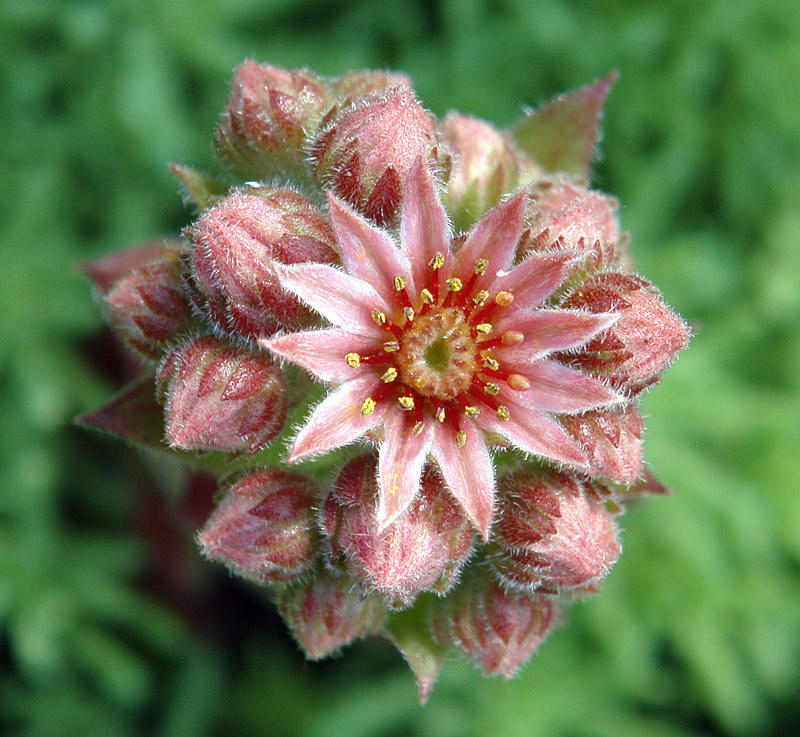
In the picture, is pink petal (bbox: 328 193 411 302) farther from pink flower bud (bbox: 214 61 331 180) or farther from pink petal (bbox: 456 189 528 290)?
pink flower bud (bbox: 214 61 331 180)

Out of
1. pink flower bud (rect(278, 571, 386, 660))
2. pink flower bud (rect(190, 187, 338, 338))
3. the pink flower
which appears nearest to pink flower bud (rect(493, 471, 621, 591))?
the pink flower

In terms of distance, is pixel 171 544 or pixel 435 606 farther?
pixel 171 544

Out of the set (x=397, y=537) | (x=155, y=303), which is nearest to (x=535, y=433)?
(x=397, y=537)

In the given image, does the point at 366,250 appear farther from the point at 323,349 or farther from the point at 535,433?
the point at 535,433

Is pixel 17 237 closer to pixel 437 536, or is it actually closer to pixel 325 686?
pixel 325 686

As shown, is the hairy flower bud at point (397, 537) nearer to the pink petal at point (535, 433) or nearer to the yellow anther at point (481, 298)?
the pink petal at point (535, 433)

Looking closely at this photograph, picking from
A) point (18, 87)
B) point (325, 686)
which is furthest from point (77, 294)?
point (325, 686)

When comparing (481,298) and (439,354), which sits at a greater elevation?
(481,298)

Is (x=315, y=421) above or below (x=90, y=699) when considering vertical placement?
above
